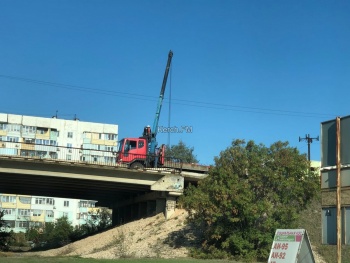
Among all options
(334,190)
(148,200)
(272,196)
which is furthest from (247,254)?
(148,200)

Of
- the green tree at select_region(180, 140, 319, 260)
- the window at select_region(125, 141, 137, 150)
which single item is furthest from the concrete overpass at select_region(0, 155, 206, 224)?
the green tree at select_region(180, 140, 319, 260)

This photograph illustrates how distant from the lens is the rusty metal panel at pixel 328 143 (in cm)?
1261

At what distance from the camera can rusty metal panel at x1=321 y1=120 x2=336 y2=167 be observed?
12.6 metres

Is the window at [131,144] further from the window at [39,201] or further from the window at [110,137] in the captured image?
the window at [110,137]

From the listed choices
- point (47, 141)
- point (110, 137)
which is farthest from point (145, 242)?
point (110, 137)

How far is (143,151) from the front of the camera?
179ft

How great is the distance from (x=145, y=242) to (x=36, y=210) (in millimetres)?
99048

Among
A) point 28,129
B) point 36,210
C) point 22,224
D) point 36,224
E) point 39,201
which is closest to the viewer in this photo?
point 22,224

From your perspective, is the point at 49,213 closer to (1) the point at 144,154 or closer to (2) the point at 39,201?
(2) the point at 39,201

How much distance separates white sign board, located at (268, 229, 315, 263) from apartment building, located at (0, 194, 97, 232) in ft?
373

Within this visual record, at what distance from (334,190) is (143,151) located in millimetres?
42627

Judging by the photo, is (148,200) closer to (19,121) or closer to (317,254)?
(317,254)

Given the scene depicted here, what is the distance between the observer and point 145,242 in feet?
129

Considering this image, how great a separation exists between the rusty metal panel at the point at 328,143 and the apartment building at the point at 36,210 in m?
117
